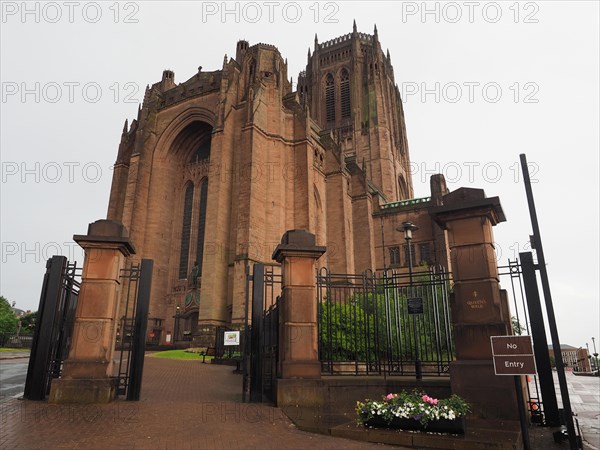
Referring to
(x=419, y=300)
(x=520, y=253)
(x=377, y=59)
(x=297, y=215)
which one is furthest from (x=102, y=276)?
(x=377, y=59)

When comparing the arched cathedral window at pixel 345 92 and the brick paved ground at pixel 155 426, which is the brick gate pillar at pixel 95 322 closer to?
the brick paved ground at pixel 155 426

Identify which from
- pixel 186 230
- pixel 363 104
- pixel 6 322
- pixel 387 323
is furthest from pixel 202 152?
pixel 6 322

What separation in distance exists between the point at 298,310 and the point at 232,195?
2212cm

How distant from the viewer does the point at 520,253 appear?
7.69 m

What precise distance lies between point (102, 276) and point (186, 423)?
143 inches

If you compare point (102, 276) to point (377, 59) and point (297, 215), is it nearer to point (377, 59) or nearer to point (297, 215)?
point (297, 215)

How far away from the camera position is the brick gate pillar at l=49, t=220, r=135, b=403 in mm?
7777

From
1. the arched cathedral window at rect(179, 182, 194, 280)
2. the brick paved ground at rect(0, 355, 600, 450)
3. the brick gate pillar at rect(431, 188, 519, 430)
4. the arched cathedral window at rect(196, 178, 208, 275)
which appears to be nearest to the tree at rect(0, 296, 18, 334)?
the arched cathedral window at rect(179, 182, 194, 280)

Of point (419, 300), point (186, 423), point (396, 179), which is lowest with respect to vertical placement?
point (186, 423)

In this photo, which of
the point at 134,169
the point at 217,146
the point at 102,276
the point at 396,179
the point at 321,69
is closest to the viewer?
the point at 102,276

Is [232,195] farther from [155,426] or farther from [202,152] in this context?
[155,426]

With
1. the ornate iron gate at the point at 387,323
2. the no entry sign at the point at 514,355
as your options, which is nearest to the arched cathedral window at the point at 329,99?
the ornate iron gate at the point at 387,323

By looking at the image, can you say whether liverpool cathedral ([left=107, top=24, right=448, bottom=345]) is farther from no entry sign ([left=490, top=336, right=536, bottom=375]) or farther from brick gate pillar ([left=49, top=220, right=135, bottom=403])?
no entry sign ([left=490, top=336, right=536, bottom=375])

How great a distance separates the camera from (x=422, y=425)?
20.0ft
